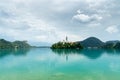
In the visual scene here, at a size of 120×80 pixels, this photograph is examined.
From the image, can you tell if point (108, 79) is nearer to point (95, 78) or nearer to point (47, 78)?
point (95, 78)

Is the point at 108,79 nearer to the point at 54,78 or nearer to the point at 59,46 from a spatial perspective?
the point at 54,78

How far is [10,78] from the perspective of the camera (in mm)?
22109

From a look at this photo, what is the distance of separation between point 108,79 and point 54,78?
5126 mm

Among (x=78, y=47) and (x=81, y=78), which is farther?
(x=78, y=47)

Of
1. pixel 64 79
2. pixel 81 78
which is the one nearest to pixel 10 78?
pixel 64 79

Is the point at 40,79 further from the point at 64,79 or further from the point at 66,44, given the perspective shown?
the point at 66,44

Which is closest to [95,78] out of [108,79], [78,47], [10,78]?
[108,79]

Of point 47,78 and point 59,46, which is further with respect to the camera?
point 59,46

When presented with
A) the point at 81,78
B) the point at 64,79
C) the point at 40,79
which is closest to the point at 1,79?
the point at 40,79

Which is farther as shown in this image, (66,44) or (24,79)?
(66,44)

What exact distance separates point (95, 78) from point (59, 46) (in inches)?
4575

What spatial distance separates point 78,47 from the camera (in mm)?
130875

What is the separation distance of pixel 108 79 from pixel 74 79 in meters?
3.27

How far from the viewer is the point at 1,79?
70.5 ft
